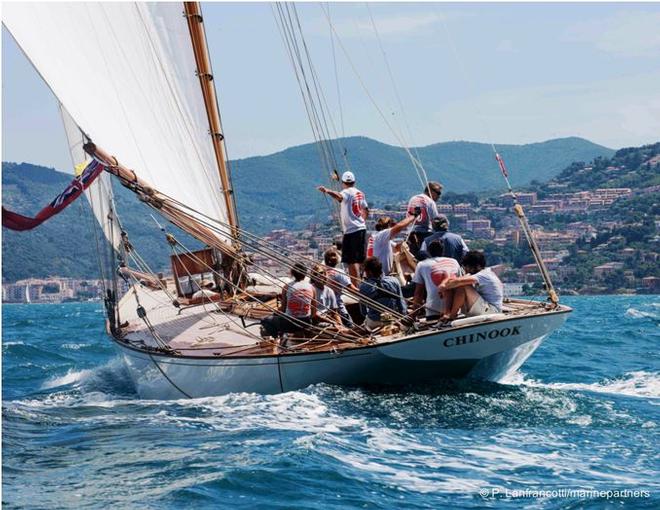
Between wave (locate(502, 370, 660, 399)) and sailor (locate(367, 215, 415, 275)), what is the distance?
2171 millimetres

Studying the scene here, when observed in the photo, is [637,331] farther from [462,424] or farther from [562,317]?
[462,424]

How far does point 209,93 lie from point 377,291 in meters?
5.60

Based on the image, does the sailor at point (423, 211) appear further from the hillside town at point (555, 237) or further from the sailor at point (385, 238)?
the hillside town at point (555, 237)

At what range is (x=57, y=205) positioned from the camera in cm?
1337

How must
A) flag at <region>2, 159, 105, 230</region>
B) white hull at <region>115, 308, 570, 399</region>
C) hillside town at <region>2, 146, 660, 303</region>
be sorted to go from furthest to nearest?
hillside town at <region>2, 146, 660, 303</region> → white hull at <region>115, 308, 570, 399</region> → flag at <region>2, 159, 105, 230</region>

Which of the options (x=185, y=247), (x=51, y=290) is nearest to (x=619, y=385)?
(x=185, y=247)

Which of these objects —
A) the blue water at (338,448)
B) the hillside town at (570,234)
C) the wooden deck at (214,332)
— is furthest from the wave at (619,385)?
the hillside town at (570,234)

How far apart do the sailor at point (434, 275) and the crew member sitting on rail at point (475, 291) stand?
0.43 feet

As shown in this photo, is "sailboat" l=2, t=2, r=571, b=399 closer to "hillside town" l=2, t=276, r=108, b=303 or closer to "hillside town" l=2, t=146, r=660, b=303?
"hillside town" l=2, t=146, r=660, b=303

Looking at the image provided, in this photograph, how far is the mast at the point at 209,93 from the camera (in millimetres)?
17969

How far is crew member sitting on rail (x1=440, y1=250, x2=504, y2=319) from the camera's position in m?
13.5

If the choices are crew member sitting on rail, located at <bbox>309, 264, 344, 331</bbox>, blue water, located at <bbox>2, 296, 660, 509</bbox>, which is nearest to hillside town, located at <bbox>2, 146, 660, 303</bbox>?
crew member sitting on rail, located at <bbox>309, 264, 344, 331</bbox>

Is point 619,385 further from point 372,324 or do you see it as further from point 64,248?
point 64,248

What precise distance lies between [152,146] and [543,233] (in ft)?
323
